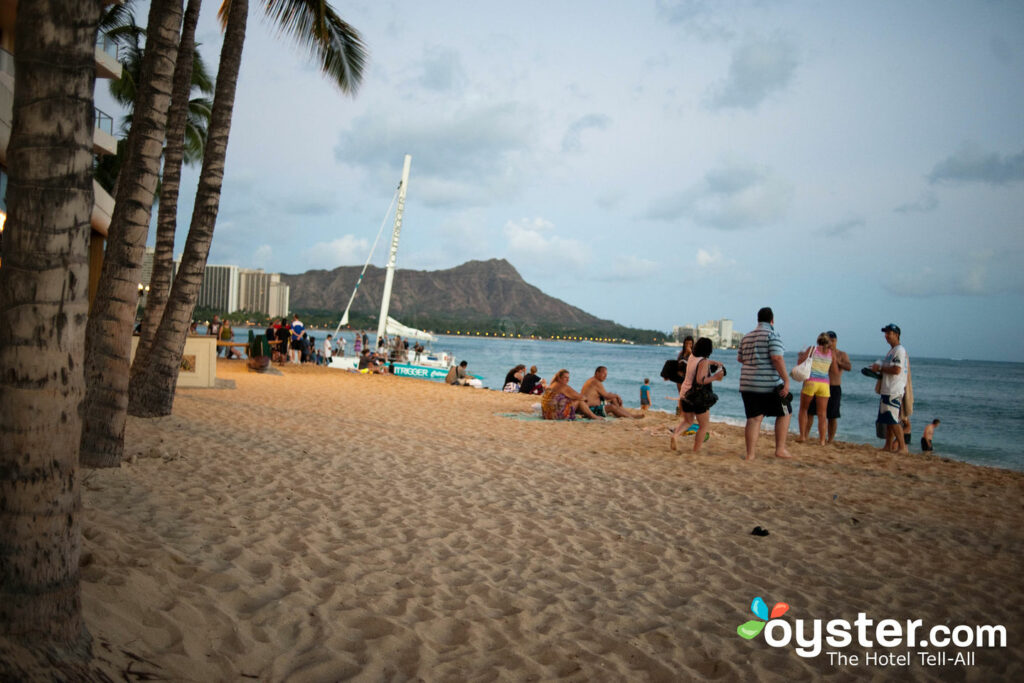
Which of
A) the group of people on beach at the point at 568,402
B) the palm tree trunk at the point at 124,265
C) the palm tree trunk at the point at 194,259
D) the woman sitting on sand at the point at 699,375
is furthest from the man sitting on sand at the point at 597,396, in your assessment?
the palm tree trunk at the point at 124,265

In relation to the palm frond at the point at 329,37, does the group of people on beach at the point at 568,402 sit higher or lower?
lower

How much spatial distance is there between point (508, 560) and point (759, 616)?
4.62 ft

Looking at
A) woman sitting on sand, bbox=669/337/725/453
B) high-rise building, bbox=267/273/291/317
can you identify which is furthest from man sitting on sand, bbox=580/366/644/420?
high-rise building, bbox=267/273/291/317

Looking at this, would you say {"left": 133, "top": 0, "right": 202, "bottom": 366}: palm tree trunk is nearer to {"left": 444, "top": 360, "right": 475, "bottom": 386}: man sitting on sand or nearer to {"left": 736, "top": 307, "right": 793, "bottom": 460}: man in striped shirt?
{"left": 736, "top": 307, "right": 793, "bottom": 460}: man in striped shirt

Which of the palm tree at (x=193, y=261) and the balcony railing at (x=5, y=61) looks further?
the balcony railing at (x=5, y=61)

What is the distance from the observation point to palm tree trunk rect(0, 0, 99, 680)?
212 centimetres

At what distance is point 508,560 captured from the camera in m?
3.97

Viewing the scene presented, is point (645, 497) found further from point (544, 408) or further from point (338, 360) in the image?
point (338, 360)

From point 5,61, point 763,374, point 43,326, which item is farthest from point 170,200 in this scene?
point 763,374

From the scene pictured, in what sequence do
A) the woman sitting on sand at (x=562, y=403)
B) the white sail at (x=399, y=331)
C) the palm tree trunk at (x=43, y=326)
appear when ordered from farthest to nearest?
1. the white sail at (x=399, y=331)
2. the woman sitting on sand at (x=562, y=403)
3. the palm tree trunk at (x=43, y=326)

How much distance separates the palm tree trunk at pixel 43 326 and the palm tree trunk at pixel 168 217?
6.28m

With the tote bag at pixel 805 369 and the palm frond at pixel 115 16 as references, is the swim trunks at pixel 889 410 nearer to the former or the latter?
the tote bag at pixel 805 369

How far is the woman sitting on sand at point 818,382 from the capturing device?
9016mm

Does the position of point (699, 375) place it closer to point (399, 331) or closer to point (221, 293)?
point (399, 331)
